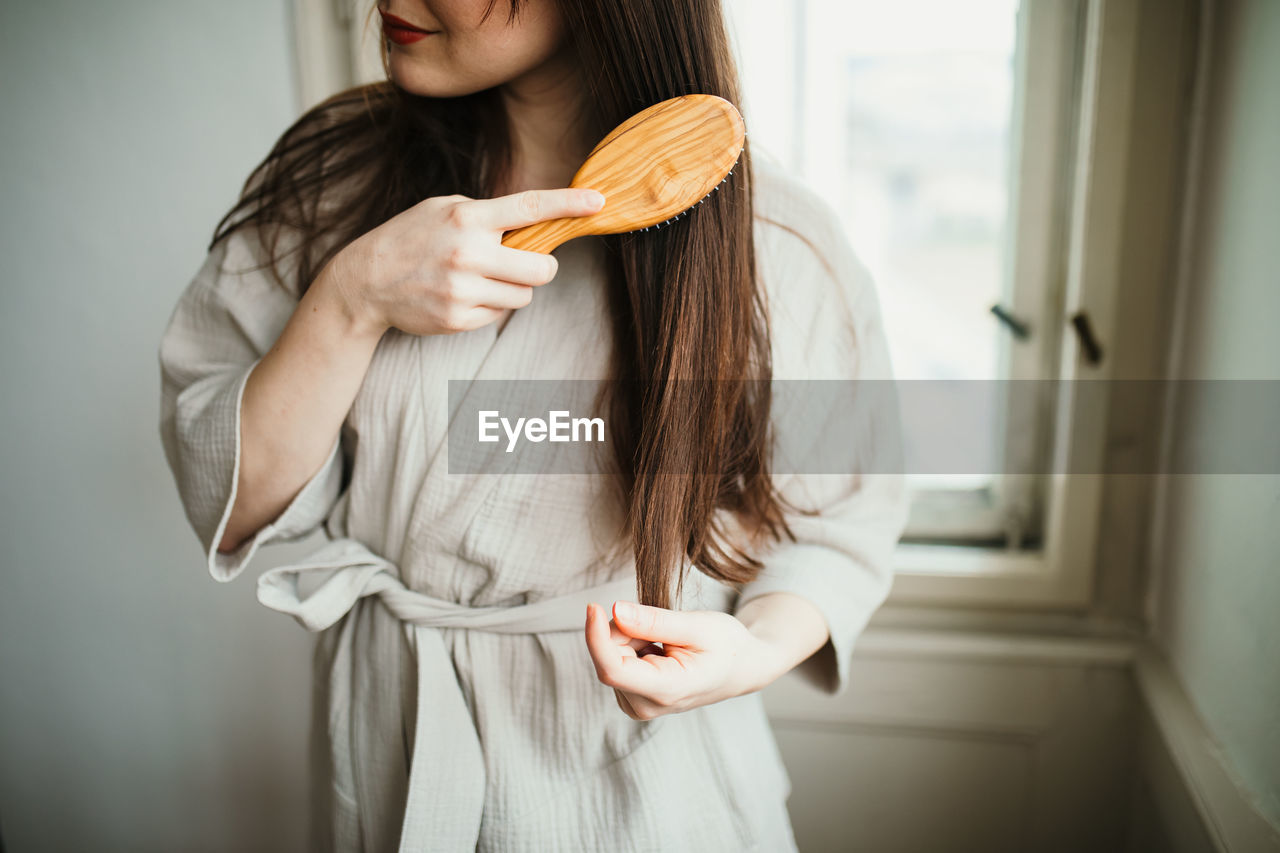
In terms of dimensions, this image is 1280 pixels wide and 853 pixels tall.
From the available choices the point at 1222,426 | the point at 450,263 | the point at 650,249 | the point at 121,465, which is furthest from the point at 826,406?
the point at 121,465

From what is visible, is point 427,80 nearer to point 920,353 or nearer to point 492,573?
point 492,573

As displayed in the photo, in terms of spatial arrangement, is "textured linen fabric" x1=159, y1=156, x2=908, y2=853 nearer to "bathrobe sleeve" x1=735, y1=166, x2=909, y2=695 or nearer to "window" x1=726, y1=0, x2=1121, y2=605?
"bathrobe sleeve" x1=735, y1=166, x2=909, y2=695

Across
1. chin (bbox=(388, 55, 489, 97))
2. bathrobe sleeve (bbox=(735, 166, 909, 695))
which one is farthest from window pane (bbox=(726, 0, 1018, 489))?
chin (bbox=(388, 55, 489, 97))

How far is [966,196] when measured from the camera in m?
1.01

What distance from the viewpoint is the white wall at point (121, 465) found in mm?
1005

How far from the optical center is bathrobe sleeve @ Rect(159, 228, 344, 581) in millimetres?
537

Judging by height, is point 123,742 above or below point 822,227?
below

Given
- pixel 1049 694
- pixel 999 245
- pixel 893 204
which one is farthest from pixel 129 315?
pixel 1049 694

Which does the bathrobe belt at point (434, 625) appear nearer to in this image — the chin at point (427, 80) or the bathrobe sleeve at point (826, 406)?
the bathrobe sleeve at point (826, 406)

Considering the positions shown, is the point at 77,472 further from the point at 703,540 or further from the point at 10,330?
the point at 703,540

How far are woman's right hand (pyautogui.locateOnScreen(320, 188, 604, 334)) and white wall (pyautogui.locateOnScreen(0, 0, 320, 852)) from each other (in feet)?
2.27

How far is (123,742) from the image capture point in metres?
1.24

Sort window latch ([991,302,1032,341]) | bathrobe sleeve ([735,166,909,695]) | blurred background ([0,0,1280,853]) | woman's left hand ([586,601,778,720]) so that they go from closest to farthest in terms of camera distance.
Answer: woman's left hand ([586,601,778,720])
bathrobe sleeve ([735,166,909,695])
blurred background ([0,0,1280,853])
window latch ([991,302,1032,341])

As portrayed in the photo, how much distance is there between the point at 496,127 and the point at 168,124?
67 centimetres
